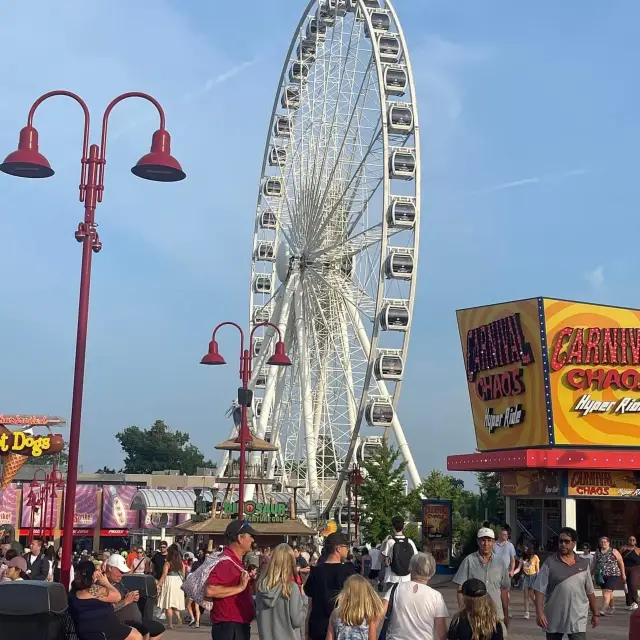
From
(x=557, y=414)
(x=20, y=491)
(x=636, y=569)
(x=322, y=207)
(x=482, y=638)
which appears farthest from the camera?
(x=20, y=491)

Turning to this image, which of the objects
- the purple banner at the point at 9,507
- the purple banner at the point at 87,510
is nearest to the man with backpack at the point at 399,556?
the purple banner at the point at 9,507

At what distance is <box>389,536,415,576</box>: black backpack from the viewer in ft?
43.0

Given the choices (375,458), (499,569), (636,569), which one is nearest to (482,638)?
(499,569)

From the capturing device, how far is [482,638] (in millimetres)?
7316

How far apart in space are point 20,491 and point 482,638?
2691 inches

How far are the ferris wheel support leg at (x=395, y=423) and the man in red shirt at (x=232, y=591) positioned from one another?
33.8 metres

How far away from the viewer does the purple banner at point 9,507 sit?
71250 millimetres

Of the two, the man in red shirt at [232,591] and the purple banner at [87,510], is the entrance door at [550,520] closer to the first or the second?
the man in red shirt at [232,591]

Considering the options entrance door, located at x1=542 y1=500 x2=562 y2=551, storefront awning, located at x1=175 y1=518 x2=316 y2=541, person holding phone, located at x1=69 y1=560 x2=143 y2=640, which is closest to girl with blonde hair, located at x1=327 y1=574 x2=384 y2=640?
person holding phone, located at x1=69 y1=560 x2=143 y2=640

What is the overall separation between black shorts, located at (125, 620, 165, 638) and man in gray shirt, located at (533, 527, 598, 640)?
11.2 ft

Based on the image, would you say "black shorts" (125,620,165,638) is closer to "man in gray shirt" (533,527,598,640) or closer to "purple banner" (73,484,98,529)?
"man in gray shirt" (533,527,598,640)

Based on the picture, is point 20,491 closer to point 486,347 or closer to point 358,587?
point 486,347

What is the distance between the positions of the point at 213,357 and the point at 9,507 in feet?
159

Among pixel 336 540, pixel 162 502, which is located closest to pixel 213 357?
pixel 336 540
